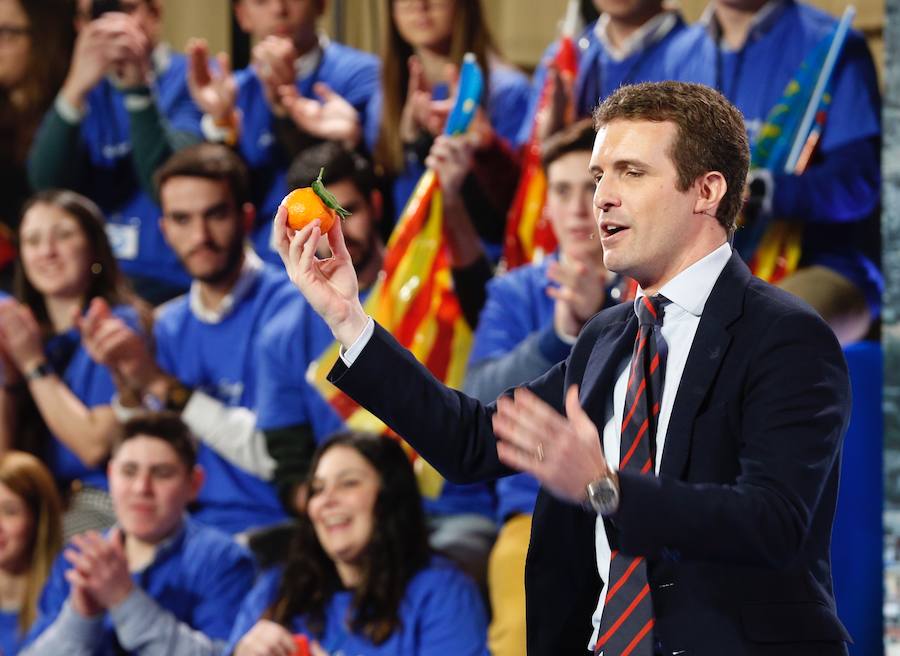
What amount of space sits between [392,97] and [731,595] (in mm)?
2861

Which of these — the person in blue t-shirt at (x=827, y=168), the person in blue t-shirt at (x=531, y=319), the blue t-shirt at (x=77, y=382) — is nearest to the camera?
the person in blue t-shirt at (x=531, y=319)

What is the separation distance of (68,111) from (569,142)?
2003 millimetres

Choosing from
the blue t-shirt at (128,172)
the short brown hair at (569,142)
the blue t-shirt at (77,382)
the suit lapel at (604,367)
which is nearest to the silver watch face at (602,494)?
the suit lapel at (604,367)

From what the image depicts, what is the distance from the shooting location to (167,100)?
4.34 m

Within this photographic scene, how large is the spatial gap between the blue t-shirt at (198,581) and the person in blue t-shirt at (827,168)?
63.6 inches

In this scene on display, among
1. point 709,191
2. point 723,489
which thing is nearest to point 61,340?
point 709,191

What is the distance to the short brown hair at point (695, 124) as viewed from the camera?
4.43 ft

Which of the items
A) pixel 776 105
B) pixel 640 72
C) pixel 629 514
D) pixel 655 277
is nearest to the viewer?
pixel 629 514

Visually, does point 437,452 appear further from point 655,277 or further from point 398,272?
point 398,272

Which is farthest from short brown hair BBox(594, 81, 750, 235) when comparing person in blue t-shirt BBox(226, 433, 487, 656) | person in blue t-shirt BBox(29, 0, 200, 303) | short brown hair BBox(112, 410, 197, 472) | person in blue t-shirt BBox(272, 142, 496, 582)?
person in blue t-shirt BBox(29, 0, 200, 303)

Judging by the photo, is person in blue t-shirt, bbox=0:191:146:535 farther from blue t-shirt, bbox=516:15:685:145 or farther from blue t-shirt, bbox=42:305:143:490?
blue t-shirt, bbox=516:15:685:145

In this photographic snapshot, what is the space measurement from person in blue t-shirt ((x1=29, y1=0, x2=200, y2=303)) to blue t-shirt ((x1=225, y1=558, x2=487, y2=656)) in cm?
161

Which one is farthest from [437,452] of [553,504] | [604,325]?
[604,325]

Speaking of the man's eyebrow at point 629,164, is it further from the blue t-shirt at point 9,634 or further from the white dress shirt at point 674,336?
the blue t-shirt at point 9,634
